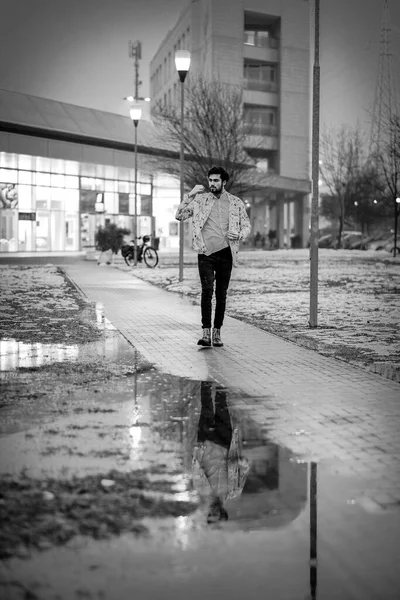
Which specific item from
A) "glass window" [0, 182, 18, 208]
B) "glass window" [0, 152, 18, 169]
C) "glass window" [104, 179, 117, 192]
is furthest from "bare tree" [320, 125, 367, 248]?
"glass window" [0, 152, 18, 169]

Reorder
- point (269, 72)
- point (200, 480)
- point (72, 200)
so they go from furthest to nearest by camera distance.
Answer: point (269, 72)
point (72, 200)
point (200, 480)

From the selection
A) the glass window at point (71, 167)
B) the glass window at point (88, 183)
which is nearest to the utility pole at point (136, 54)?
the glass window at point (88, 183)

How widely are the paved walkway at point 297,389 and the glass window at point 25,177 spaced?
41.3 m

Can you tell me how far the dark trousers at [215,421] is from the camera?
6.04 metres

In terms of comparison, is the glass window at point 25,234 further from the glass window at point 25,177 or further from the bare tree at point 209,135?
the bare tree at point 209,135

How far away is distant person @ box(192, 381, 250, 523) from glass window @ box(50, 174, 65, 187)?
50825 millimetres

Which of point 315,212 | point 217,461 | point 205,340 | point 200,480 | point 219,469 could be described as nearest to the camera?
point 200,480

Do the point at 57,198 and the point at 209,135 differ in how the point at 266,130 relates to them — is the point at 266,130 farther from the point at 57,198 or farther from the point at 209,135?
the point at 209,135

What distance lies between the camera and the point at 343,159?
273 feet

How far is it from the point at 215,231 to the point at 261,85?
7419cm

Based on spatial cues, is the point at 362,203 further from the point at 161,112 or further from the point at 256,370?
the point at 256,370

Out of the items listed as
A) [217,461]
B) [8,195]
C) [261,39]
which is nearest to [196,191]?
[217,461]

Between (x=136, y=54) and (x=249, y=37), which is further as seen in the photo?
(x=136, y=54)

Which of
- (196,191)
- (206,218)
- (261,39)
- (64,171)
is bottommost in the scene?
(206,218)
